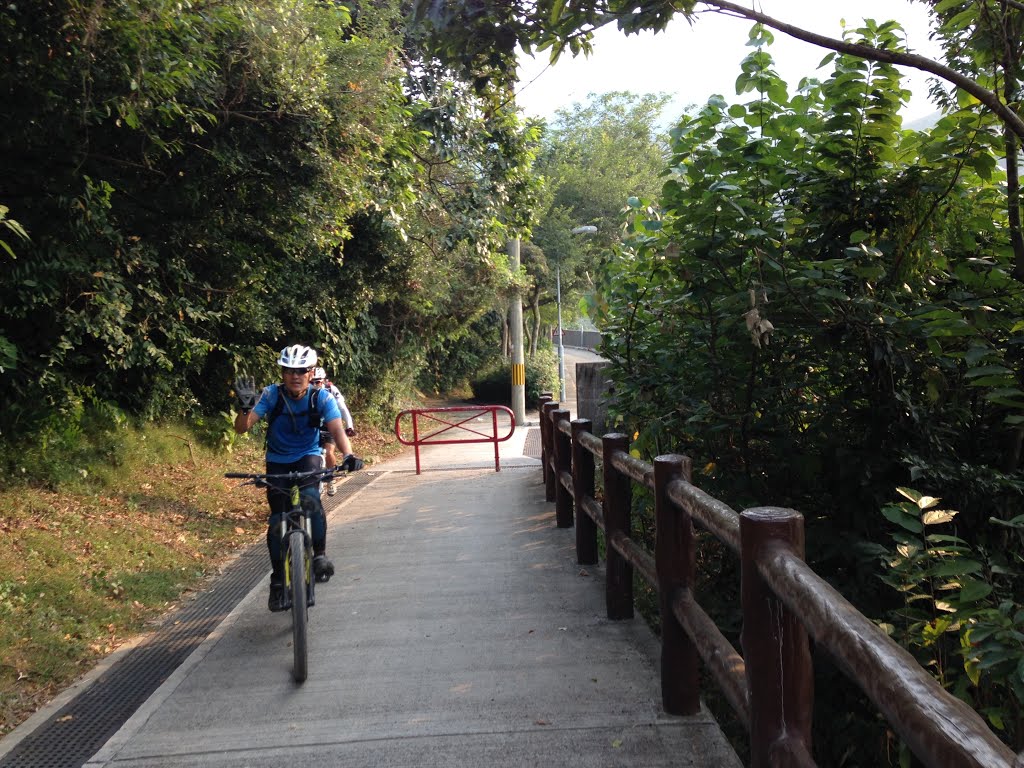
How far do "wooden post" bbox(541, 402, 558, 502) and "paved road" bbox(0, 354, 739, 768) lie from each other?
82.4 inches

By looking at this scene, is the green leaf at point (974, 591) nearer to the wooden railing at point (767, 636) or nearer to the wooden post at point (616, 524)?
the wooden railing at point (767, 636)

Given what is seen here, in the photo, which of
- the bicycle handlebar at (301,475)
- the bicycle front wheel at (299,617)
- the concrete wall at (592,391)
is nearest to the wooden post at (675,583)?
the bicycle front wheel at (299,617)

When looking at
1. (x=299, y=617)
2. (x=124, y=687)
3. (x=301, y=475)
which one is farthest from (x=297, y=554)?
(x=124, y=687)

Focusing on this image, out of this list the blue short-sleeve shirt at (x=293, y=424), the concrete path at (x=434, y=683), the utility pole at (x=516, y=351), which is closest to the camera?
the concrete path at (x=434, y=683)

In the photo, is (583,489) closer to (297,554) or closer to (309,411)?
(309,411)

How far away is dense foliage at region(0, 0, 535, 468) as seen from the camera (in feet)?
21.1

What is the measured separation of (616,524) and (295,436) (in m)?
2.17

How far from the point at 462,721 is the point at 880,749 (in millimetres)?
1920

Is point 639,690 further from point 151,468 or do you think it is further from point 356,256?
point 356,256

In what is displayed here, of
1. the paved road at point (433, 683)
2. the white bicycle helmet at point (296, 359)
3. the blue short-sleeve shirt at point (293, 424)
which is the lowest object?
the paved road at point (433, 683)

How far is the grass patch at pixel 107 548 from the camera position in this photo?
16.9 ft

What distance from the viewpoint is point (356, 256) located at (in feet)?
49.0

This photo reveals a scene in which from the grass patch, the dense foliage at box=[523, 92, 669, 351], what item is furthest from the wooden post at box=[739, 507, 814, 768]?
the dense foliage at box=[523, 92, 669, 351]

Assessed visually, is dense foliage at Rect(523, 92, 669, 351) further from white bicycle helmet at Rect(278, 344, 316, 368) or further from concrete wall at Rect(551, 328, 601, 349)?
concrete wall at Rect(551, 328, 601, 349)
